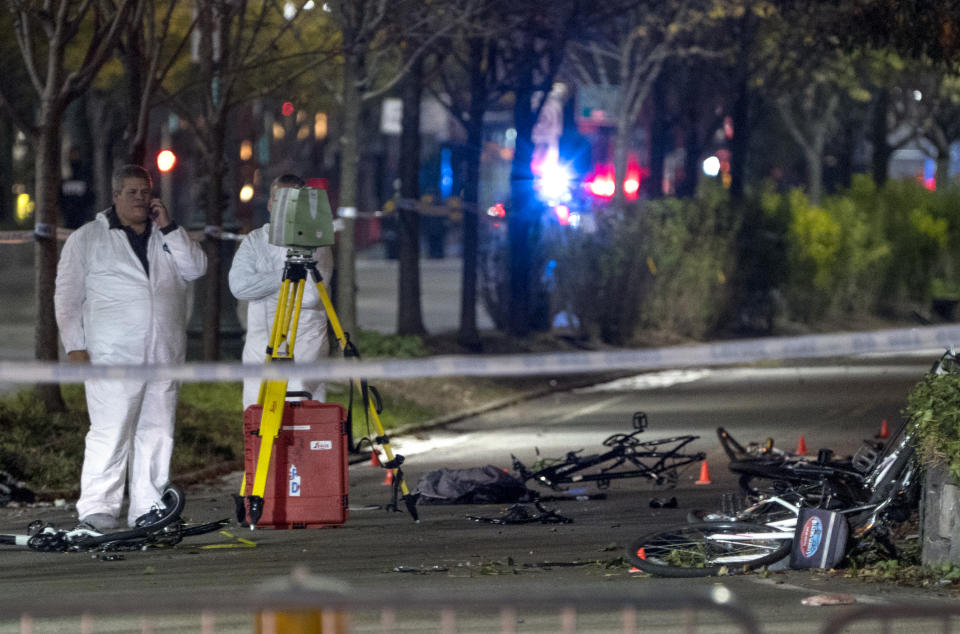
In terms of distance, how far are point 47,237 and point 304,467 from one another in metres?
4.35

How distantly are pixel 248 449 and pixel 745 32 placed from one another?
22569 millimetres

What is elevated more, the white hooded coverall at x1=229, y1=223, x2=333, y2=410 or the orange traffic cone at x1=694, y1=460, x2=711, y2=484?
the white hooded coverall at x1=229, y1=223, x2=333, y2=410

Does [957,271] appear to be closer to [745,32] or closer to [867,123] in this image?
[745,32]

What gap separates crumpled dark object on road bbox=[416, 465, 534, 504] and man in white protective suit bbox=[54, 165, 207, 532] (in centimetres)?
203

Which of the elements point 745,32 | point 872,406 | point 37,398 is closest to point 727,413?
point 872,406

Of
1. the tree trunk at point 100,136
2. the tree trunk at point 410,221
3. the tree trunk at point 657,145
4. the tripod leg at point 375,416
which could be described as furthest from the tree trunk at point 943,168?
the tripod leg at point 375,416

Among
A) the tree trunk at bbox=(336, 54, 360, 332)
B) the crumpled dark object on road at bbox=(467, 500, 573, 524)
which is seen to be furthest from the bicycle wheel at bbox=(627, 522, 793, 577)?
the tree trunk at bbox=(336, 54, 360, 332)

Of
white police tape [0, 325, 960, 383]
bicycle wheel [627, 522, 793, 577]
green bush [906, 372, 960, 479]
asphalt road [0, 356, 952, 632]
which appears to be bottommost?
asphalt road [0, 356, 952, 632]

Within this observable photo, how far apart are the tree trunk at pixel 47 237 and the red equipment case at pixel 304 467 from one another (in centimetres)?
384

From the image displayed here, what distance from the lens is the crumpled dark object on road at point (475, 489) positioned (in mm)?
10820

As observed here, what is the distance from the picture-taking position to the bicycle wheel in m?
8.02

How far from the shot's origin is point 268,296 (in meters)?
10.2

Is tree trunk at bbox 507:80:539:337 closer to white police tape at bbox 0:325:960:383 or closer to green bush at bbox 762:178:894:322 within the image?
green bush at bbox 762:178:894:322

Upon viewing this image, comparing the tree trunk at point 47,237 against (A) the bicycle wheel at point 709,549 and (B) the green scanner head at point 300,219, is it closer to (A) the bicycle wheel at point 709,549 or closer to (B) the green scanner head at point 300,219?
(B) the green scanner head at point 300,219
